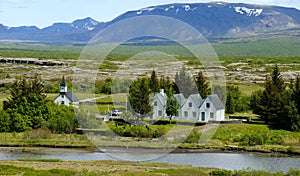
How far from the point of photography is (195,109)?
62.2m

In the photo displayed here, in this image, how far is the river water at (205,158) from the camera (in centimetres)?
4341

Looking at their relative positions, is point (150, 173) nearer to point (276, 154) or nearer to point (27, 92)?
point (276, 154)

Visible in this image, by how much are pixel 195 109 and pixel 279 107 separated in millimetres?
9555

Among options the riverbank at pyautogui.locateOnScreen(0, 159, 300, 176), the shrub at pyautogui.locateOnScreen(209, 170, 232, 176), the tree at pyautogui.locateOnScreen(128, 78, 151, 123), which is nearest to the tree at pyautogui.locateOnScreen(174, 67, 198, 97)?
the tree at pyautogui.locateOnScreen(128, 78, 151, 123)

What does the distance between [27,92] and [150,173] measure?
30.3 meters

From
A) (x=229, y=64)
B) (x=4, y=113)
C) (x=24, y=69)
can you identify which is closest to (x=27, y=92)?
(x=4, y=113)

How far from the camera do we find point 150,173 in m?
37.8

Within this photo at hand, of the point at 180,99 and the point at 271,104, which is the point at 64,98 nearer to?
the point at 180,99

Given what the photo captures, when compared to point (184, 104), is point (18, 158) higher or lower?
lower

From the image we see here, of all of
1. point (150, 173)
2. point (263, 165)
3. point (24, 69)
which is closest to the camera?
point (150, 173)

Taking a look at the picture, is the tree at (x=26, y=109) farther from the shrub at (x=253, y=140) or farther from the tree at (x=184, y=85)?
the shrub at (x=253, y=140)

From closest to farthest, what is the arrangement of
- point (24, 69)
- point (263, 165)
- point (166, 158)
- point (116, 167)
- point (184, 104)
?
point (116, 167)
point (263, 165)
point (166, 158)
point (184, 104)
point (24, 69)

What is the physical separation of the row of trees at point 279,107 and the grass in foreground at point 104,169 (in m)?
22.3

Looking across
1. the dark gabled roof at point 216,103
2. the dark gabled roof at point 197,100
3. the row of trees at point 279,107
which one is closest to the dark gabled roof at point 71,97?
the dark gabled roof at point 197,100
